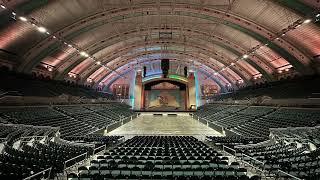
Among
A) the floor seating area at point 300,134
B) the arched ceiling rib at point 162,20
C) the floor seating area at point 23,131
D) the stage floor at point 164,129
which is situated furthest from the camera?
the stage floor at point 164,129

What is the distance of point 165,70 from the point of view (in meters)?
38.0

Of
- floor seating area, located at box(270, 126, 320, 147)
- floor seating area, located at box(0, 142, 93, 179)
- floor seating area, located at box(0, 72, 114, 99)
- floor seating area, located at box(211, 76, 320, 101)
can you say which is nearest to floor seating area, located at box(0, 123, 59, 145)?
floor seating area, located at box(0, 142, 93, 179)

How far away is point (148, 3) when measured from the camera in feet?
71.3

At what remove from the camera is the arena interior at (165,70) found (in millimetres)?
7859

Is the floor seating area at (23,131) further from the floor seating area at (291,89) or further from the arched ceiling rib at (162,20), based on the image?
the floor seating area at (291,89)

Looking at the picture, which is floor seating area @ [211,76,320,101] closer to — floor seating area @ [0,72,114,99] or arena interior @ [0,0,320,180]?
arena interior @ [0,0,320,180]

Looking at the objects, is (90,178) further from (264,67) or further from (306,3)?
(264,67)

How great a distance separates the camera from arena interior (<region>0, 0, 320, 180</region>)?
25.8 ft

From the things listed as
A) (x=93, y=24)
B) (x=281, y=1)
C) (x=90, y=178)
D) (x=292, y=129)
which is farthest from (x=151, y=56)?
(x=90, y=178)

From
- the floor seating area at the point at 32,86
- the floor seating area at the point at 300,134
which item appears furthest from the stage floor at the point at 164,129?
the floor seating area at the point at 32,86

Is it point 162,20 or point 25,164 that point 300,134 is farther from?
point 162,20

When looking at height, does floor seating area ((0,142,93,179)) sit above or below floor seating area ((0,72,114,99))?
below

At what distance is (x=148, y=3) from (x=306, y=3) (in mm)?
15103

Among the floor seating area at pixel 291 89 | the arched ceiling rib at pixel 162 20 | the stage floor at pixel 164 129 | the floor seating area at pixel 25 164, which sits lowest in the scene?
the stage floor at pixel 164 129
